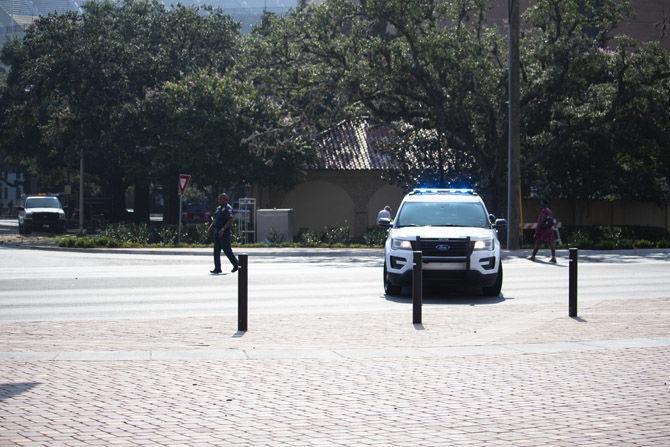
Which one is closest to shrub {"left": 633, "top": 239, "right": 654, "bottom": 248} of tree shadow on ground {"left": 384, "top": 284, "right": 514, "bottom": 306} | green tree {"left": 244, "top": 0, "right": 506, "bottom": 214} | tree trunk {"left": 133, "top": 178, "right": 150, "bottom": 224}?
green tree {"left": 244, "top": 0, "right": 506, "bottom": 214}

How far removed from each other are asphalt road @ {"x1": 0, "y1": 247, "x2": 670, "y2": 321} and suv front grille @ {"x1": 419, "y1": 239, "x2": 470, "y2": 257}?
0.78 metres

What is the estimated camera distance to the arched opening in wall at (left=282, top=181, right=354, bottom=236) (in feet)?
175

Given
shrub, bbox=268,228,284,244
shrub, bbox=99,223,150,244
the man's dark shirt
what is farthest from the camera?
shrub, bbox=268,228,284,244

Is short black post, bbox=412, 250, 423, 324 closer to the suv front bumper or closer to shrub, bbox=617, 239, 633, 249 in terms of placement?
the suv front bumper

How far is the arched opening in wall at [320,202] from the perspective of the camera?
53.2 metres

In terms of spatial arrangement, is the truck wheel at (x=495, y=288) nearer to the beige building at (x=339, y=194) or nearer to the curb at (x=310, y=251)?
the curb at (x=310, y=251)

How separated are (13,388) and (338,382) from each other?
2.86 meters

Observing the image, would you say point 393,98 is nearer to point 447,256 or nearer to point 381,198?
point 381,198

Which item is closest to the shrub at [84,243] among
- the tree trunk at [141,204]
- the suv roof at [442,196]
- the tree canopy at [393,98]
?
the tree canopy at [393,98]

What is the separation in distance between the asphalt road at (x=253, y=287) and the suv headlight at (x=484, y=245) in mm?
868

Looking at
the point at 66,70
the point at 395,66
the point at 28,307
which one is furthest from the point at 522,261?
the point at 66,70

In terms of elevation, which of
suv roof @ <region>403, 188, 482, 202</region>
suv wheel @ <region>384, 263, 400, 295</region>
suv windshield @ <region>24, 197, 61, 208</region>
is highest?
suv windshield @ <region>24, 197, 61, 208</region>

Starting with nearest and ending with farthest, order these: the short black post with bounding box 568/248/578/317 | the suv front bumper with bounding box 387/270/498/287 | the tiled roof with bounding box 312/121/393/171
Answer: the short black post with bounding box 568/248/578/317 < the suv front bumper with bounding box 387/270/498/287 < the tiled roof with bounding box 312/121/393/171

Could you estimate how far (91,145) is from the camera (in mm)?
55500
